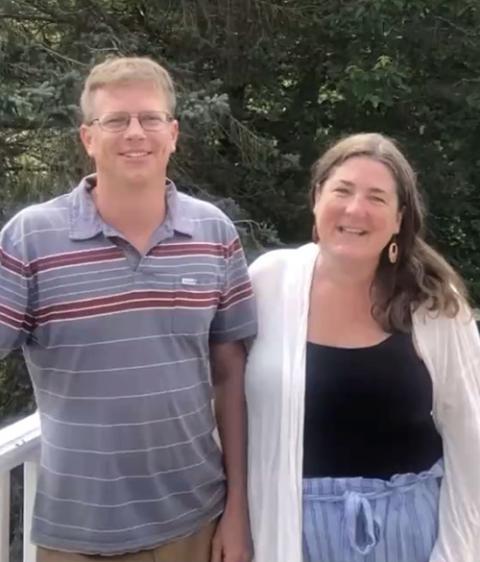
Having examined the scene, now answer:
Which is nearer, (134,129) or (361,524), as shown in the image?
(134,129)

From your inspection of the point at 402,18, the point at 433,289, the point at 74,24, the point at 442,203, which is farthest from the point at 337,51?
the point at 433,289

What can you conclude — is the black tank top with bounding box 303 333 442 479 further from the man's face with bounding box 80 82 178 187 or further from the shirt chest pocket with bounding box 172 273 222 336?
the man's face with bounding box 80 82 178 187

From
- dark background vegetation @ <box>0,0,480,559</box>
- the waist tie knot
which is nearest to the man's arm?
the waist tie knot

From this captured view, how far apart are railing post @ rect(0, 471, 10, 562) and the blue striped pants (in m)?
0.65

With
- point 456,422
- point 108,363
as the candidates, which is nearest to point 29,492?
point 108,363

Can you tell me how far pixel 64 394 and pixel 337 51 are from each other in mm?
6678

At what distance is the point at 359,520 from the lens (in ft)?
6.49

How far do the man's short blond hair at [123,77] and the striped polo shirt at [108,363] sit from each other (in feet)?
0.59

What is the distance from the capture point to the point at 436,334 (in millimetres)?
2062

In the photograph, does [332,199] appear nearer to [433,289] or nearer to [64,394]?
[433,289]

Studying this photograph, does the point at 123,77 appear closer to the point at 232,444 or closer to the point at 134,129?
the point at 134,129

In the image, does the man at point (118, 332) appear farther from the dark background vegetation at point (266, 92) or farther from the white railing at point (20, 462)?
the dark background vegetation at point (266, 92)

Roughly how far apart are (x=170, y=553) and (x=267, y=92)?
6.91 m

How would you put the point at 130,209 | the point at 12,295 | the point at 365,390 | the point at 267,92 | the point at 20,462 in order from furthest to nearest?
the point at 267,92
the point at 20,462
the point at 365,390
the point at 130,209
the point at 12,295
